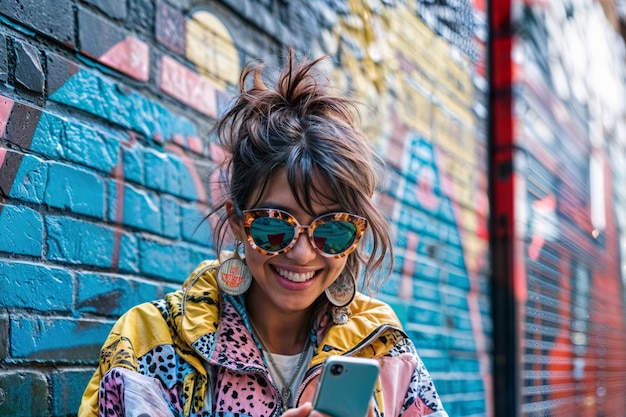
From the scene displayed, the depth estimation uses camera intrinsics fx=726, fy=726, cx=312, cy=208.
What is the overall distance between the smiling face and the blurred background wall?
0.65 meters

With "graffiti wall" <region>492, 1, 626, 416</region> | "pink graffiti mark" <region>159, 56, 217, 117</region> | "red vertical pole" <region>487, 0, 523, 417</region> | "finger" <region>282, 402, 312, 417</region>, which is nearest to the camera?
"finger" <region>282, 402, 312, 417</region>

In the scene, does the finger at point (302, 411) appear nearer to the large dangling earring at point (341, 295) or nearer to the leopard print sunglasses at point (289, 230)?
the leopard print sunglasses at point (289, 230)

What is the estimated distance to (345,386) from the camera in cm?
146

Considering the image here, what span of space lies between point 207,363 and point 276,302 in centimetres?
23

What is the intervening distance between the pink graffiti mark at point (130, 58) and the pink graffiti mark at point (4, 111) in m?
0.42

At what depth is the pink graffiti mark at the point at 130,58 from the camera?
7.88 ft

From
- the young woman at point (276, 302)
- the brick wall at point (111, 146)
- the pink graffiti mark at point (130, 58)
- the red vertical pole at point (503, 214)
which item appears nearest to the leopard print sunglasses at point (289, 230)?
the young woman at point (276, 302)

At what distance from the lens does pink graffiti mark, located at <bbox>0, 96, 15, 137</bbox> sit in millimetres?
1972

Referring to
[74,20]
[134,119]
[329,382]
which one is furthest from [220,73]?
[329,382]

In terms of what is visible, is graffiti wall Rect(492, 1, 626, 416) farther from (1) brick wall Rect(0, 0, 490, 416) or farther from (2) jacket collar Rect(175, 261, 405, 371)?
(2) jacket collar Rect(175, 261, 405, 371)

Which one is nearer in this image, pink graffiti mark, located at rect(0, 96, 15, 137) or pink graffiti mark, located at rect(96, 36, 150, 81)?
pink graffiti mark, located at rect(0, 96, 15, 137)

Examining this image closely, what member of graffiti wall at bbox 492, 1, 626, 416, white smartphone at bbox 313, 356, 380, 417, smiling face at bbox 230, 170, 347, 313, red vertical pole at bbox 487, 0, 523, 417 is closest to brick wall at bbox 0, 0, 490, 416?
smiling face at bbox 230, 170, 347, 313

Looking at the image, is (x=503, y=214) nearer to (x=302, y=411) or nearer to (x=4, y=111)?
(x=4, y=111)

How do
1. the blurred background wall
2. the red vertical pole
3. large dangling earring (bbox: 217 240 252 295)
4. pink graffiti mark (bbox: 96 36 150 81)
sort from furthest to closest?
the red vertical pole, pink graffiti mark (bbox: 96 36 150 81), the blurred background wall, large dangling earring (bbox: 217 240 252 295)
